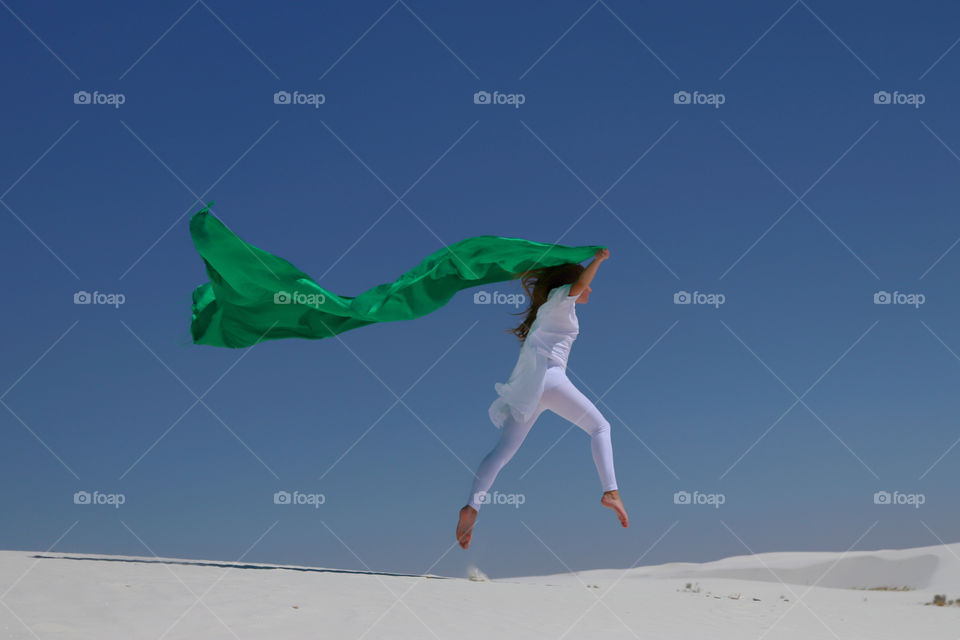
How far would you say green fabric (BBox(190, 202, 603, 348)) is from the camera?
386 inches

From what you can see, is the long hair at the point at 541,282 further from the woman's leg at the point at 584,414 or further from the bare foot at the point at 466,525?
the bare foot at the point at 466,525

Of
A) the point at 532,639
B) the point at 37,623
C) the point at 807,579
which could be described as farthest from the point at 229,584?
the point at 807,579

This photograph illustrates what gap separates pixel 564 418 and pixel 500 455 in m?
0.75

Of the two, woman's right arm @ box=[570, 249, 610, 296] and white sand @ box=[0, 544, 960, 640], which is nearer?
white sand @ box=[0, 544, 960, 640]

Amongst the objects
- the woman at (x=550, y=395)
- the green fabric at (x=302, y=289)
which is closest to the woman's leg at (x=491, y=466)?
the woman at (x=550, y=395)

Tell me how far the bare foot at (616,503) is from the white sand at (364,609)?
3.28 feet

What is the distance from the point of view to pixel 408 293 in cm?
1012

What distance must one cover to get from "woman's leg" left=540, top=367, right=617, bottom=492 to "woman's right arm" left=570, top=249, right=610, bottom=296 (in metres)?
0.83

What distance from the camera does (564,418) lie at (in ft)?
29.2

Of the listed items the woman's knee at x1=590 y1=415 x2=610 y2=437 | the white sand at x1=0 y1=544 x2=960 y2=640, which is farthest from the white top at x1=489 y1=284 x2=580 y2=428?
the white sand at x1=0 y1=544 x2=960 y2=640

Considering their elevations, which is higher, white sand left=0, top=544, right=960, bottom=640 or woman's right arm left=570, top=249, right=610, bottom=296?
woman's right arm left=570, top=249, right=610, bottom=296

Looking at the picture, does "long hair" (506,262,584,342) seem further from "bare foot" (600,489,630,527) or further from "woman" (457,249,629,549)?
"bare foot" (600,489,630,527)

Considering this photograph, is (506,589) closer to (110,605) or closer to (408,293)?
(408,293)

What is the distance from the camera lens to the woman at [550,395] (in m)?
8.73
